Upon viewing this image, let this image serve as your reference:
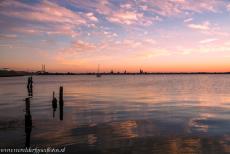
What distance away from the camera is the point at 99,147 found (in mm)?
18938

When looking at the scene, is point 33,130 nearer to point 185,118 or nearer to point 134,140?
Answer: point 134,140

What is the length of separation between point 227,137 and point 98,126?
36.1 feet

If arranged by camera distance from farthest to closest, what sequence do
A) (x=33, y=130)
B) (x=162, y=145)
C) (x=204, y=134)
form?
(x=33, y=130), (x=204, y=134), (x=162, y=145)

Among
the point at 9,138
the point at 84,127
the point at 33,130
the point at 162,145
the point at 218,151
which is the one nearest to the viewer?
the point at 218,151

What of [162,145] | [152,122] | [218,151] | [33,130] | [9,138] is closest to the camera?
[218,151]

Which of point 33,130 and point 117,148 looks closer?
point 117,148

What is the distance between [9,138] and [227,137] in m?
16.1

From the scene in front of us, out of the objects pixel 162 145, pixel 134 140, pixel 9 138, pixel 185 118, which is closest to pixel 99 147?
pixel 134 140

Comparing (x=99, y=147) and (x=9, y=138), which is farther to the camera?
(x=9, y=138)

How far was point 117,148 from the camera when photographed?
18641mm

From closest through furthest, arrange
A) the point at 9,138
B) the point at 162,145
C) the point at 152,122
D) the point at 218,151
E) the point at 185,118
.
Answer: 1. the point at 218,151
2. the point at 162,145
3. the point at 9,138
4. the point at 152,122
5. the point at 185,118

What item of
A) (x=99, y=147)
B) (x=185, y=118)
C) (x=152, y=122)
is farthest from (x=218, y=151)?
(x=185, y=118)

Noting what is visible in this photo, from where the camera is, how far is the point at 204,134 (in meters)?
22.7

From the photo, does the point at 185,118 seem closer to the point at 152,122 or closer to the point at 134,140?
the point at 152,122
